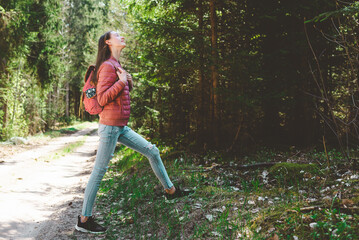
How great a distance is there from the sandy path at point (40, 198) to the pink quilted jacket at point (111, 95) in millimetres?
1775

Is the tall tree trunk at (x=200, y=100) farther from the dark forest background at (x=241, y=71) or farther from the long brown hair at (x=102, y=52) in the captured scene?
the long brown hair at (x=102, y=52)

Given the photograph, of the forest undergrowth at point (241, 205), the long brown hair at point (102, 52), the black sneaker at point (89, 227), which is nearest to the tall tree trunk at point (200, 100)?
the forest undergrowth at point (241, 205)

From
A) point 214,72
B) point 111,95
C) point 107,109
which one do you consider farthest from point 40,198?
point 214,72

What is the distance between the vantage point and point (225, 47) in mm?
8672

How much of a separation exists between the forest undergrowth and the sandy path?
0.63m

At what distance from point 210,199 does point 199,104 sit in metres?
4.96

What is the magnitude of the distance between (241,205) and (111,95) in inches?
92.7

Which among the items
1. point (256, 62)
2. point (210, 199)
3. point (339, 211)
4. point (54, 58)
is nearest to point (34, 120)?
point (54, 58)

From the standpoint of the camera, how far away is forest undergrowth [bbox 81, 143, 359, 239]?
9.46 feet

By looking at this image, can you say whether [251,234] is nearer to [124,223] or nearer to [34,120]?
[124,223]

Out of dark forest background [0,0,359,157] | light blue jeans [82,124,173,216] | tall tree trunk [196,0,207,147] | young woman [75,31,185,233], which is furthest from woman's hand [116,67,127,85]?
tall tree trunk [196,0,207,147]

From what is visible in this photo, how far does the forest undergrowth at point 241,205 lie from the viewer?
288cm

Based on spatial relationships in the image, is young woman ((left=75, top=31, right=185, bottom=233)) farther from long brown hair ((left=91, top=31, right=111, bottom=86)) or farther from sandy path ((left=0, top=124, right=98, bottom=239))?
sandy path ((left=0, top=124, right=98, bottom=239))

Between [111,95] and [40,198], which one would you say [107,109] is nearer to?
[111,95]
